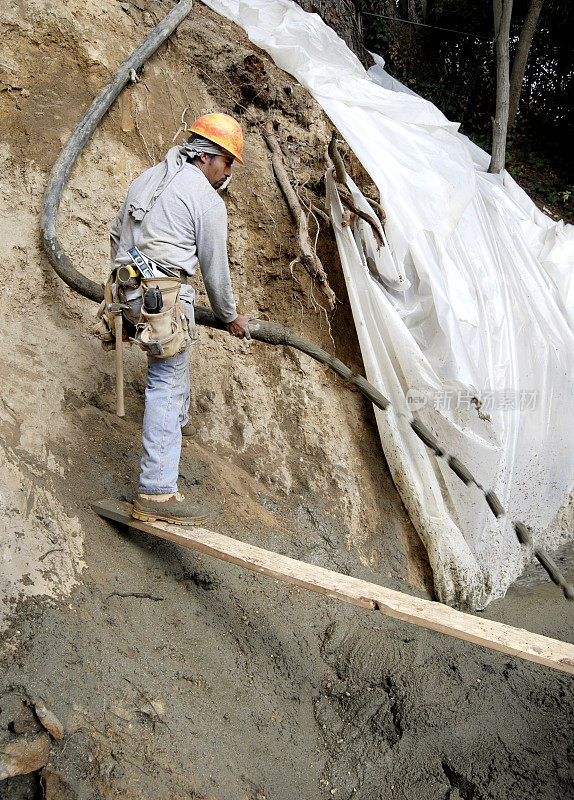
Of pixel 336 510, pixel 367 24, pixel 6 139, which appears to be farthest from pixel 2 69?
pixel 367 24

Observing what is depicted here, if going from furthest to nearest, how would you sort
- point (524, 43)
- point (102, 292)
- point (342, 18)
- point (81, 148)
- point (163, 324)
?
point (524, 43)
point (342, 18)
point (81, 148)
point (102, 292)
point (163, 324)

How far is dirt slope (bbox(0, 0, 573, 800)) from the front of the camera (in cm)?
206

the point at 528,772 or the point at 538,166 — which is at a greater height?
the point at 538,166

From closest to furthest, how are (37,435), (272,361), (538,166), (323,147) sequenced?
1. (37,435)
2. (272,361)
3. (323,147)
4. (538,166)

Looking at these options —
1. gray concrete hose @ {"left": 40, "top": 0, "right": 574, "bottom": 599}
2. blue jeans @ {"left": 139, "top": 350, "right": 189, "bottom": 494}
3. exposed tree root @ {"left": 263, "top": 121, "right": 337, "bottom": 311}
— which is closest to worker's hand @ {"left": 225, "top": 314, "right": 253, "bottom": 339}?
gray concrete hose @ {"left": 40, "top": 0, "right": 574, "bottom": 599}

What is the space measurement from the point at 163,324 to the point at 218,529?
1076 millimetres

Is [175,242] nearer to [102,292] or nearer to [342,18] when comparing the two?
[102,292]

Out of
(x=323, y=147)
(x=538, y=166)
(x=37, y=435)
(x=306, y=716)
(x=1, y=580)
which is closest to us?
(x=1, y=580)

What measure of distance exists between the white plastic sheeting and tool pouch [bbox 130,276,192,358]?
121cm

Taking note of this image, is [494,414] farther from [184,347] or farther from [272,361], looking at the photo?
[184,347]

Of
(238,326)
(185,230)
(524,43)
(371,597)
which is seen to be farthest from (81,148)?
(524,43)

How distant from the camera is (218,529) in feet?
9.39

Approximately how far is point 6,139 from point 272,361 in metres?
1.92

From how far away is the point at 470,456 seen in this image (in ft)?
10.5
